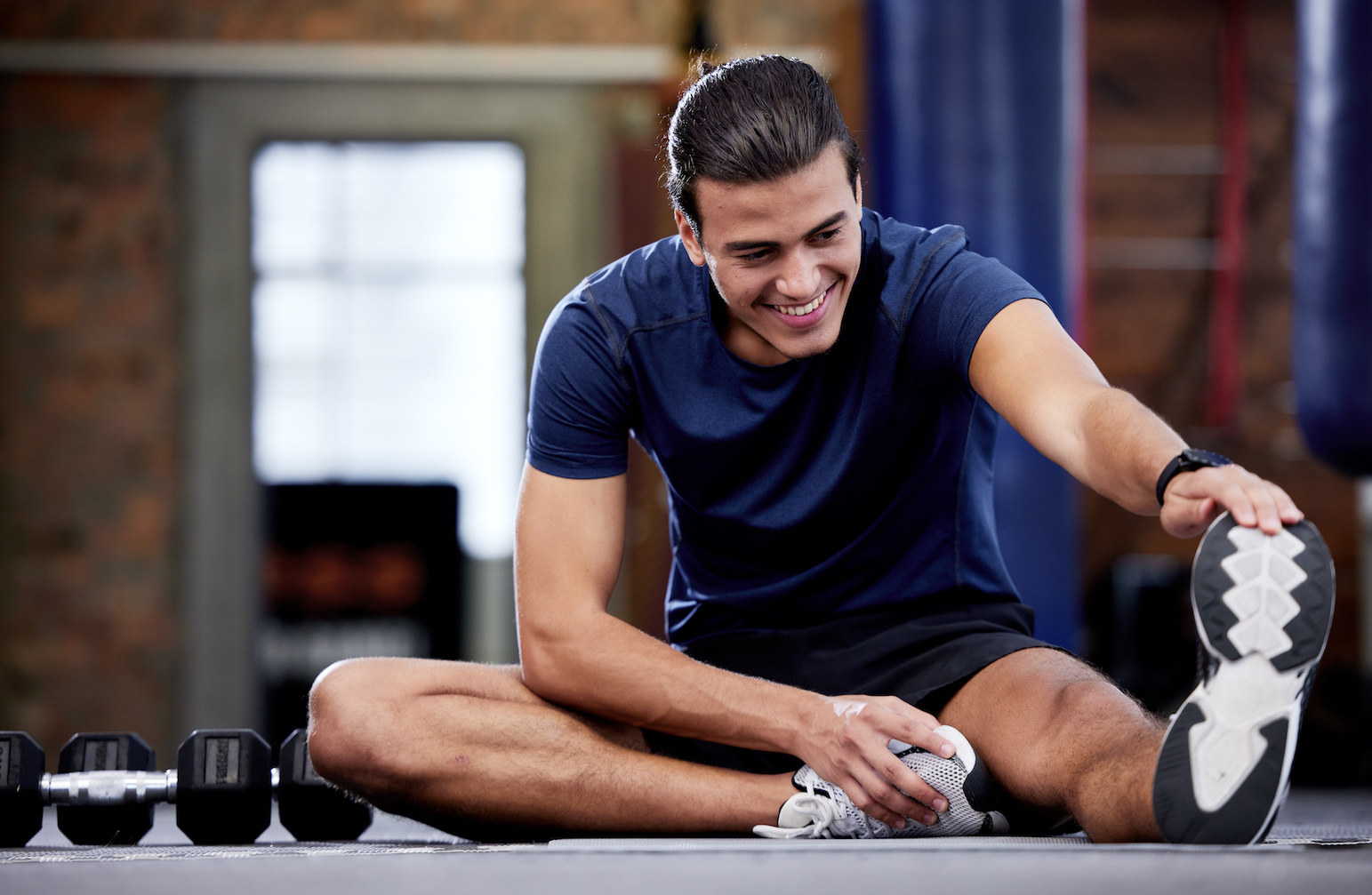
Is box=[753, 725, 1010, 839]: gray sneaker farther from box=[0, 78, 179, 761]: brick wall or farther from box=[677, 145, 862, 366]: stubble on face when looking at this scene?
box=[0, 78, 179, 761]: brick wall

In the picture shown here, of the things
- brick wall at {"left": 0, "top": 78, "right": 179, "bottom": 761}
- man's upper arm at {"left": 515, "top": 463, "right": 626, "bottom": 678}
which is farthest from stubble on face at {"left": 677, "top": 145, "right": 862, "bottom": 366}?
brick wall at {"left": 0, "top": 78, "right": 179, "bottom": 761}

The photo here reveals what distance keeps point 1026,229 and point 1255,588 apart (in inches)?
54.8

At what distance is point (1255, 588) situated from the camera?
1.03 meters

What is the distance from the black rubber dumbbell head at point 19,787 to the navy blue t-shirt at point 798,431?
2.33ft

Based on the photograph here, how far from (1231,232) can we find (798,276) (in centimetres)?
386

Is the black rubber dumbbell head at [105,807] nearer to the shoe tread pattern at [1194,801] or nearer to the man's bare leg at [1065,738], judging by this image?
the man's bare leg at [1065,738]

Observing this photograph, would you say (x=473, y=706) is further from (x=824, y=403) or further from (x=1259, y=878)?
(x=1259, y=878)

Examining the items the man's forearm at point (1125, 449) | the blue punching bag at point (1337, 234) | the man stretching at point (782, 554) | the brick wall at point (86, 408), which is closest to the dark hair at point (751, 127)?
the man stretching at point (782, 554)

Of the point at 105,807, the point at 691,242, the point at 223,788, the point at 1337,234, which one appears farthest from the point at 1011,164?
the point at 105,807

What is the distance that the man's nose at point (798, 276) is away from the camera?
4.59ft

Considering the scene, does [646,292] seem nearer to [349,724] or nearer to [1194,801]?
[349,724]

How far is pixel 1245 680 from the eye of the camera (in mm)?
1046

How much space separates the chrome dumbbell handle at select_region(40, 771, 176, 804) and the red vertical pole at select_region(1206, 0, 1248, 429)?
402cm

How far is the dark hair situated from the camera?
4.58 feet
